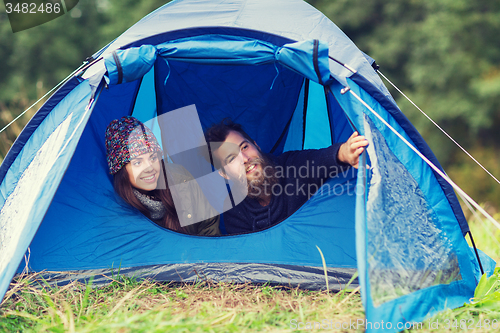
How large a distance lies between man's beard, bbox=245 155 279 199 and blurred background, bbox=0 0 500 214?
16.3ft

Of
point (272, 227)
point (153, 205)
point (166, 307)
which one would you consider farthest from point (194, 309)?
point (153, 205)

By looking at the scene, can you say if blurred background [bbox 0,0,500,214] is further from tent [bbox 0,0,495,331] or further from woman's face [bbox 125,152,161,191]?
woman's face [bbox 125,152,161,191]

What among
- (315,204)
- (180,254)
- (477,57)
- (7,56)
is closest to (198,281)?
(180,254)

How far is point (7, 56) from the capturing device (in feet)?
29.6

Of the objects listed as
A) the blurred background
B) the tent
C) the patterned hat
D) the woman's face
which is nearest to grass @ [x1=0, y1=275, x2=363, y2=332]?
the tent

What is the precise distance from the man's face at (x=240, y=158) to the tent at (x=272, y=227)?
33 centimetres

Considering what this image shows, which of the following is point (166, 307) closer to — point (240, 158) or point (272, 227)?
point (272, 227)

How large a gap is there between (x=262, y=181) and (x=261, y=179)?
0.01 metres

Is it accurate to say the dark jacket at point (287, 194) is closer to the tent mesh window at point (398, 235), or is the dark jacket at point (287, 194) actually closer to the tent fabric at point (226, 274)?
the tent fabric at point (226, 274)

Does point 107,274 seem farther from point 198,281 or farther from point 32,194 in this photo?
point 32,194

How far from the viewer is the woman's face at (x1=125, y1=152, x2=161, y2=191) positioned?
6.53 feet

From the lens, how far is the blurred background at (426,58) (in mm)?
6723

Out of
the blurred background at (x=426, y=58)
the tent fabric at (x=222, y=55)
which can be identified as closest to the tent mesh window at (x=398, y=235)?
the tent fabric at (x=222, y=55)

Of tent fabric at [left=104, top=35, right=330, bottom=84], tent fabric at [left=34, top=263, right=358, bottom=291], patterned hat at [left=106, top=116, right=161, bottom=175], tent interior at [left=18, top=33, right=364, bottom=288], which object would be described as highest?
Result: tent fabric at [left=104, top=35, right=330, bottom=84]
